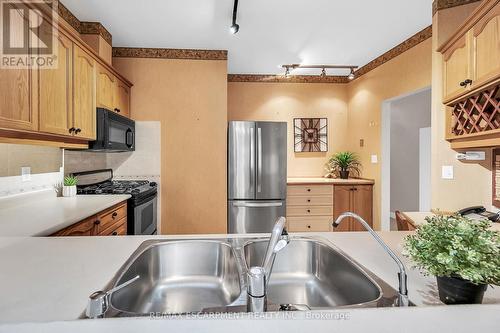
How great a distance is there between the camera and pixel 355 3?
7.82 ft

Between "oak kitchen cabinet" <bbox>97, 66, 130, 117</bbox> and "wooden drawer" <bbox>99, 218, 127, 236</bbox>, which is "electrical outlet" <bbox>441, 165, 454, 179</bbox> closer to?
"wooden drawer" <bbox>99, 218, 127, 236</bbox>

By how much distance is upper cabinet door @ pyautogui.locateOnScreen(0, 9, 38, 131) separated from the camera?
58.9 inches

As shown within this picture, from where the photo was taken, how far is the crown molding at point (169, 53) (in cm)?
333

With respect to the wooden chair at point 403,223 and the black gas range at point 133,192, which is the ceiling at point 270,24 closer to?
the black gas range at point 133,192

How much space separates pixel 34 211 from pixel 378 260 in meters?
2.16

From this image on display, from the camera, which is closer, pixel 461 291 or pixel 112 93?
pixel 461 291

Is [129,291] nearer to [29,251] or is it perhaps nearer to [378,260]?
[29,251]

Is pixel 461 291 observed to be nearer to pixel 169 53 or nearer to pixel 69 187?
pixel 69 187

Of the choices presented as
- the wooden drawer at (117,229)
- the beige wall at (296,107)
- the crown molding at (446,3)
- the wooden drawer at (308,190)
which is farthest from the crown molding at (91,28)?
the crown molding at (446,3)

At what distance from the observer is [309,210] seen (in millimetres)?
3824

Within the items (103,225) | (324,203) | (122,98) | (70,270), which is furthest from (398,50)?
(70,270)

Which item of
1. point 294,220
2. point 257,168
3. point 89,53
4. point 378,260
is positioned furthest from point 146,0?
point 294,220

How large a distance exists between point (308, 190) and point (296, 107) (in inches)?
61.5

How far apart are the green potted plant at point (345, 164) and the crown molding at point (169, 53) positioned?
2.38m
